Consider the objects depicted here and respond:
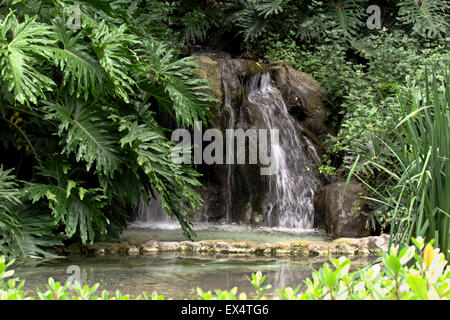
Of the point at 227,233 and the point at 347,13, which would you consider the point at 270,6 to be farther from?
the point at 227,233

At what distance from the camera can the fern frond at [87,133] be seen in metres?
4.56

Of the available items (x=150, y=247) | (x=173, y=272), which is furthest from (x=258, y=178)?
(x=173, y=272)

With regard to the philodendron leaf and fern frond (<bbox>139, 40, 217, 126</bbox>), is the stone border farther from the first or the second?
the philodendron leaf

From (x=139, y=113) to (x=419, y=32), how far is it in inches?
265

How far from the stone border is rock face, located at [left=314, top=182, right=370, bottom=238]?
113 cm

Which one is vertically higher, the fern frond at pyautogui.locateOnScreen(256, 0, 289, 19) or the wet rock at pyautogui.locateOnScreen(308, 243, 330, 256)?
the fern frond at pyautogui.locateOnScreen(256, 0, 289, 19)

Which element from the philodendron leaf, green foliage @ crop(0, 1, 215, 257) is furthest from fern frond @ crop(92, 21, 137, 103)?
the philodendron leaf

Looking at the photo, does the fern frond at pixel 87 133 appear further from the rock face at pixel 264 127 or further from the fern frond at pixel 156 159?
the rock face at pixel 264 127

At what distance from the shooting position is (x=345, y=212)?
21.7 feet

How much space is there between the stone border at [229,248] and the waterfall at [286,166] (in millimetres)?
2196

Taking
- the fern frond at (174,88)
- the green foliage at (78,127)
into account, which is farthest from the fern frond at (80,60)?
the fern frond at (174,88)

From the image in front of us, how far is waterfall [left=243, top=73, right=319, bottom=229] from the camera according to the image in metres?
7.70

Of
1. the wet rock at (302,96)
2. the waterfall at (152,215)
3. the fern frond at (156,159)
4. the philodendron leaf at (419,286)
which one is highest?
the wet rock at (302,96)
